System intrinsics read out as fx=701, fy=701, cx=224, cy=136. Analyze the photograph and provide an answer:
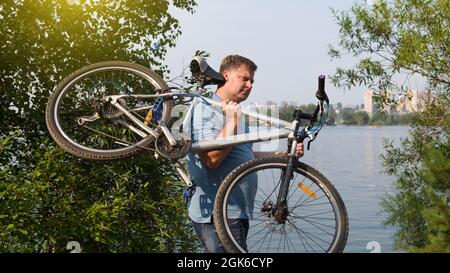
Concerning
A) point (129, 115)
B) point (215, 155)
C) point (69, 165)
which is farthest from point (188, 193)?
point (69, 165)

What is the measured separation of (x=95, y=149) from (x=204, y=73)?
3.25 feet

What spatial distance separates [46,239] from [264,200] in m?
5.70

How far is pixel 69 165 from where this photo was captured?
30.7ft

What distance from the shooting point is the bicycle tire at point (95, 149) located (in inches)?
202

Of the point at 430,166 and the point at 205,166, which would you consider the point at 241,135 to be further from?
the point at 430,166

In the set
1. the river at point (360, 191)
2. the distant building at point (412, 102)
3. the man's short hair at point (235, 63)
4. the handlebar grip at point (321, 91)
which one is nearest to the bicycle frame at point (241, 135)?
the handlebar grip at point (321, 91)

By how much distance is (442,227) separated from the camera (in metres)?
11.6

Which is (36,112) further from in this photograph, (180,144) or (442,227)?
(442,227)

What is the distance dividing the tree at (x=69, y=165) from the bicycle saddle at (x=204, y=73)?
401 centimetres

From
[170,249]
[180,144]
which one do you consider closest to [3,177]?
[170,249]

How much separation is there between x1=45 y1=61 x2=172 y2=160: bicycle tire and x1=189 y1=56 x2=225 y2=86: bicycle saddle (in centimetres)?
26

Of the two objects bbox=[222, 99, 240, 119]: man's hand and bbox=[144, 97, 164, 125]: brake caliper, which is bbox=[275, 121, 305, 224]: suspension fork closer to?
bbox=[222, 99, 240, 119]: man's hand

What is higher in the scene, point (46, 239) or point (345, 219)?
point (345, 219)
